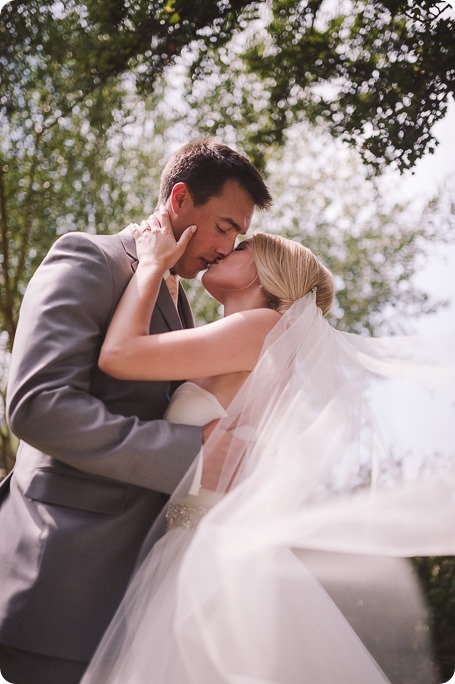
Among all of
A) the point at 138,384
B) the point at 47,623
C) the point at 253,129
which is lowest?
the point at 47,623

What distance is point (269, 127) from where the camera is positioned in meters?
4.59

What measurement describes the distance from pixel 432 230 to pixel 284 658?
4.29m

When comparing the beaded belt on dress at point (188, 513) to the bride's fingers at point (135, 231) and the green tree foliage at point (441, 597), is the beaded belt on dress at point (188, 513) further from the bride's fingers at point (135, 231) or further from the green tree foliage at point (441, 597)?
the green tree foliage at point (441, 597)

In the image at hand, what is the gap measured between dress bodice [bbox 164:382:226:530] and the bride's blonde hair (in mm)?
431

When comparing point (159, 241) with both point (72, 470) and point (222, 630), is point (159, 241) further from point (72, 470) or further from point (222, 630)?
point (222, 630)

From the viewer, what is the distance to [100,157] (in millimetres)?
5605

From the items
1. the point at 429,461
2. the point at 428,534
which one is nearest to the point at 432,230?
the point at 429,461

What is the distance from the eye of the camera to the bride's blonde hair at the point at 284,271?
2426 mm

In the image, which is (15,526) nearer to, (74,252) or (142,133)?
(74,252)

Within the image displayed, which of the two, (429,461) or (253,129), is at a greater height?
(253,129)

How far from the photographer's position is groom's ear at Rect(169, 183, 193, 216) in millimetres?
2611

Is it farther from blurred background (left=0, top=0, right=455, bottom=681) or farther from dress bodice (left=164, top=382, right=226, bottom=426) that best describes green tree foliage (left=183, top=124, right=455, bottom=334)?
dress bodice (left=164, top=382, right=226, bottom=426)

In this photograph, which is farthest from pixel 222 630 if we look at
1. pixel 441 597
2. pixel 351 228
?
pixel 351 228

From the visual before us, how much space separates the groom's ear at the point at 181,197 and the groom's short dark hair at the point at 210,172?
0.06 ft
